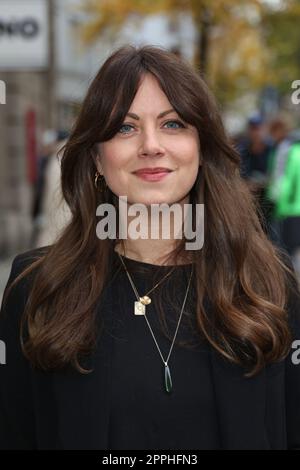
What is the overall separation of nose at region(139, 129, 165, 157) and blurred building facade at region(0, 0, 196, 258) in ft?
19.1

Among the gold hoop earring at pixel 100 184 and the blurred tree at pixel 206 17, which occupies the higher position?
the blurred tree at pixel 206 17

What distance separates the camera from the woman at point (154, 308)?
2361 millimetres

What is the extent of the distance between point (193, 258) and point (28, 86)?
584 inches

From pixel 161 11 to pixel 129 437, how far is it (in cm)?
1284

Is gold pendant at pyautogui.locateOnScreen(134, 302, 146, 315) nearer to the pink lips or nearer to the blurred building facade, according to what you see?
the pink lips

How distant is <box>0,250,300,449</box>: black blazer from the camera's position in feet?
7.71

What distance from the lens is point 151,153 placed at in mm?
2385

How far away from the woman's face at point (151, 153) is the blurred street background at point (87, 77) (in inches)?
19.7

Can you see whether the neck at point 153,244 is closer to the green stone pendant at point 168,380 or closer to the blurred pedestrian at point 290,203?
the green stone pendant at point 168,380

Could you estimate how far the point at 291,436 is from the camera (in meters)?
2.50

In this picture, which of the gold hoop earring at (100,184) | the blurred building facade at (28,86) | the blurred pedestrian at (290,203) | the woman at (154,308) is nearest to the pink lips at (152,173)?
the woman at (154,308)

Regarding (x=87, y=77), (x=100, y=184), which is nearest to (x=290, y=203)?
(x=87, y=77)

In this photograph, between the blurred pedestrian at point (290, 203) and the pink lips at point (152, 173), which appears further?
the blurred pedestrian at point (290, 203)
